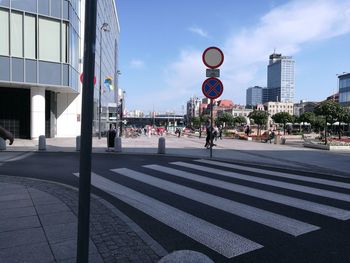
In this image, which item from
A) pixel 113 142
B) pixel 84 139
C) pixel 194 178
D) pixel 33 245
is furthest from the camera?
pixel 113 142

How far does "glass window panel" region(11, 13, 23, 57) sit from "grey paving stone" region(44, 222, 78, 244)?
2445 centimetres

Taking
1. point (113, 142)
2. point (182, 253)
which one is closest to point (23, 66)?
point (113, 142)

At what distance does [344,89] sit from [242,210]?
315ft

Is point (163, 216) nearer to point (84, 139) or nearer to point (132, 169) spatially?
point (84, 139)

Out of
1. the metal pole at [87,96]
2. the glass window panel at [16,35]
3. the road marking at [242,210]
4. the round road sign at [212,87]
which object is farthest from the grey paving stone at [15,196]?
the glass window panel at [16,35]

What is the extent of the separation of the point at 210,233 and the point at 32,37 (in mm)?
26236

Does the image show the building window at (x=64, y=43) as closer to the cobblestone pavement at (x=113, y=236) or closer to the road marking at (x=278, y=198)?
the road marking at (x=278, y=198)

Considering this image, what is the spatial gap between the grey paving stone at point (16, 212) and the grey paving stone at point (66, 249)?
1.69 metres

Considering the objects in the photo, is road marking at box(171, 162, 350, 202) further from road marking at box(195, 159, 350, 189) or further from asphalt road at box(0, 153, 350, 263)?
road marking at box(195, 159, 350, 189)

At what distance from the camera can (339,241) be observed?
523 centimetres

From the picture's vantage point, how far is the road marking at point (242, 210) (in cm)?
586

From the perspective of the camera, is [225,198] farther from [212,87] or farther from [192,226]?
[212,87]

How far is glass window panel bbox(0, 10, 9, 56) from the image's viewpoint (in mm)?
26688

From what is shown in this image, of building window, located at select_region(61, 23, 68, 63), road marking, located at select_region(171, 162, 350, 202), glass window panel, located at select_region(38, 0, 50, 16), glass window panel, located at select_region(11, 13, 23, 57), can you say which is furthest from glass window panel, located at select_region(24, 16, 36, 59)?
road marking, located at select_region(171, 162, 350, 202)
